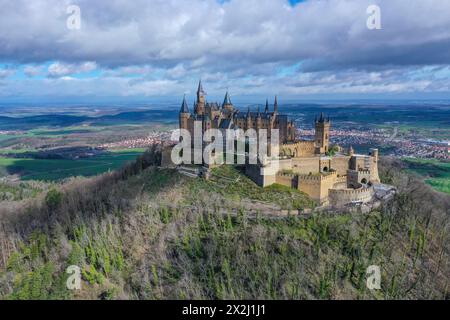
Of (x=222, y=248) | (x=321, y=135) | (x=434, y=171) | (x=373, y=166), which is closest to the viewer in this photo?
(x=222, y=248)

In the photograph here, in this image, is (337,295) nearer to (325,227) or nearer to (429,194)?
(325,227)

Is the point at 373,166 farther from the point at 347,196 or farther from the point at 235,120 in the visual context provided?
the point at 235,120

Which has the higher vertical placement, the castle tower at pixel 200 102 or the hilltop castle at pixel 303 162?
the castle tower at pixel 200 102

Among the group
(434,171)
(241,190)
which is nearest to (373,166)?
(241,190)

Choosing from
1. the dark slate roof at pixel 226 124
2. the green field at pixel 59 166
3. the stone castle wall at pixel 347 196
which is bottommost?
the green field at pixel 59 166

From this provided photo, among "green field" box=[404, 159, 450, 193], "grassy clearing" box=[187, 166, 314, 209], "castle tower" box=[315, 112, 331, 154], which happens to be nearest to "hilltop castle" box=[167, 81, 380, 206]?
"castle tower" box=[315, 112, 331, 154]

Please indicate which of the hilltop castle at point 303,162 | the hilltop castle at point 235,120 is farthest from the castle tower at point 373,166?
the hilltop castle at point 235,120

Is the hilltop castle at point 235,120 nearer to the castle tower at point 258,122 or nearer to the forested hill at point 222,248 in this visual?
the castle tower at point 258,122
